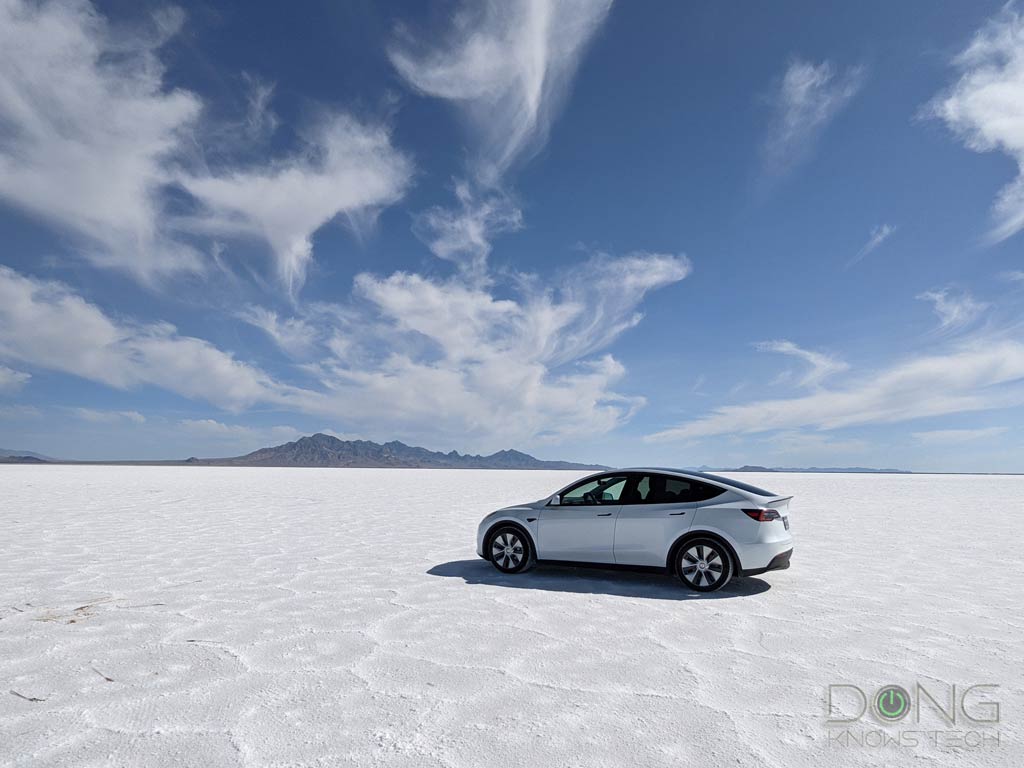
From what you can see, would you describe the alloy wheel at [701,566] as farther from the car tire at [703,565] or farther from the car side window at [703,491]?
the car side window at [703,491]

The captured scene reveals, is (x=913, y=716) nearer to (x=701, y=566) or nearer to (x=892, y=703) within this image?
(x=892, y=703)

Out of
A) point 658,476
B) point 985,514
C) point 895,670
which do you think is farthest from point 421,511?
point 985,514

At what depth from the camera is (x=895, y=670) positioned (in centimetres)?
516

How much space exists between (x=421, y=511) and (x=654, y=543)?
41.5 feet

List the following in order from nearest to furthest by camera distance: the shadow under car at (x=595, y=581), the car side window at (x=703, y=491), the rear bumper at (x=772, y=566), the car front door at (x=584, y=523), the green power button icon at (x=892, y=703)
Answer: the green power button icon at (x=892, y=703) → the rear bumper at (x=772, y=566) → the shadow under car at (x=595, y=581) → the car side window at (x=703, y=491) → the car front door at (x=584, y=523)

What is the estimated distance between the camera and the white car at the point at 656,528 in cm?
775

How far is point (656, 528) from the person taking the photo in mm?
8164

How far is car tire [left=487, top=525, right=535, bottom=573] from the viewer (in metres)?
9.12

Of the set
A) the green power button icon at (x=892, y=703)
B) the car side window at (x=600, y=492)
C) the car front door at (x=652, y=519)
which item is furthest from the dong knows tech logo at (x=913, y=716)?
the car side window at (x=600, y=492)

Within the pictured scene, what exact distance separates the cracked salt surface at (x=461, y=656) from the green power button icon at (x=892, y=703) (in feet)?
0.40

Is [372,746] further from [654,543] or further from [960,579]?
[960,579]

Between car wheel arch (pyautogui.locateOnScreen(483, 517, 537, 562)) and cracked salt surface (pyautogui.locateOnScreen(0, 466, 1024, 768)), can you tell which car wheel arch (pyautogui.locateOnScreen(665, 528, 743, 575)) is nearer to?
cracked salt surface (pyautogui.locateOnScreen(0, 466, 1024, 768))

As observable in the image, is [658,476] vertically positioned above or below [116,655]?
above

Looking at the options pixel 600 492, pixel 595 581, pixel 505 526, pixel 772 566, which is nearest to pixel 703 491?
pixel 772 566
